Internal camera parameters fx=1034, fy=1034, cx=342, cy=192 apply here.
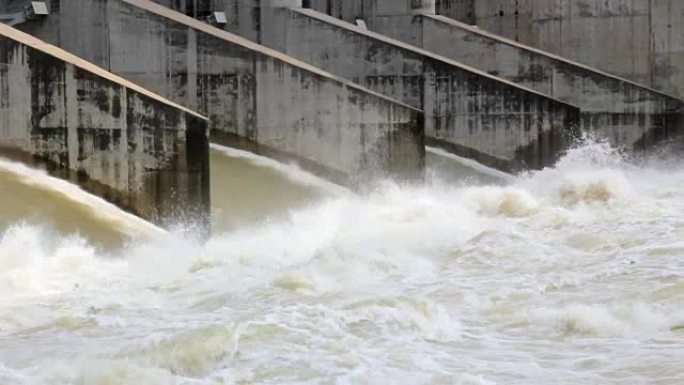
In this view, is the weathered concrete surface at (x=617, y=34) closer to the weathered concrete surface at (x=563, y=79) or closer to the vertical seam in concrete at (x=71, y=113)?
the weathered concrete surface at (x=563, y=79)

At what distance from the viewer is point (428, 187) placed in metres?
14.8

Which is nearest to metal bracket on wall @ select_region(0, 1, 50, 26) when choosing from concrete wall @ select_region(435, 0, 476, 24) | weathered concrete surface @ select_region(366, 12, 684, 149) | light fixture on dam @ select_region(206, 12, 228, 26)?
light fixture on dam @ select_region(206, 12, 228, 26)

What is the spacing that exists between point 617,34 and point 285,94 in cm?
989

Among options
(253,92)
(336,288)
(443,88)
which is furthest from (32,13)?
(336,288)

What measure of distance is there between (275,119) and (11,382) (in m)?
7.77

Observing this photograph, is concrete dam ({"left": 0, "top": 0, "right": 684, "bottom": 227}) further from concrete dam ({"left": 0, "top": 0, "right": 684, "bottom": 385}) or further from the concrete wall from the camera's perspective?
the concrete wall

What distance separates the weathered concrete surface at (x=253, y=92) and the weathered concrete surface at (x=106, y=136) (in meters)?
2.86

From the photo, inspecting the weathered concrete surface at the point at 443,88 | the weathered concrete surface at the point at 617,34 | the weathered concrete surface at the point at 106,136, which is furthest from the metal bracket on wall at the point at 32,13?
the weathered concrete surface at the point at 617,34

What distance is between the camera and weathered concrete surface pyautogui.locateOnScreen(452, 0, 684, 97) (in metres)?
20.1

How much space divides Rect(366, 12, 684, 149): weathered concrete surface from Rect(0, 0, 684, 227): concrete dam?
26mm

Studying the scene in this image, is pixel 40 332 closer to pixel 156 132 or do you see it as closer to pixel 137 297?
pixel 137 297

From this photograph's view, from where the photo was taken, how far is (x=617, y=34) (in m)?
20.5

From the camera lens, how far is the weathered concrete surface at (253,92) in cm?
1277

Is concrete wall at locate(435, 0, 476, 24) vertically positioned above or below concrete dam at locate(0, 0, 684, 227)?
above
